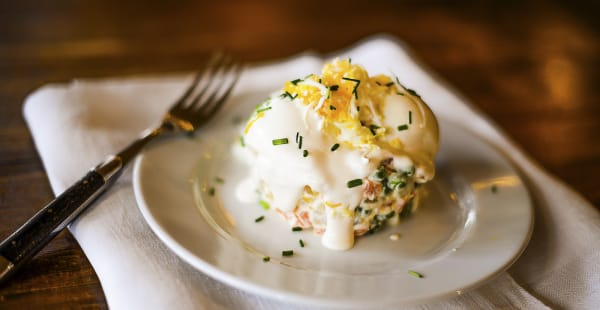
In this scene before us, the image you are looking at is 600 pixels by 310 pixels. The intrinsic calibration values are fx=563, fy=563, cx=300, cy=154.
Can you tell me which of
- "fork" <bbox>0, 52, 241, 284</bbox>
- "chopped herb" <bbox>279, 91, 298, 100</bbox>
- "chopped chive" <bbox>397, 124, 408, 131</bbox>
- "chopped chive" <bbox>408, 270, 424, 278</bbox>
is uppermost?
"chopped herb" <bbox>279, 91, 298, 100</bbox>

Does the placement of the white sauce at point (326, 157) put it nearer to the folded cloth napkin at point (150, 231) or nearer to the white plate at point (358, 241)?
the white plate at point (358, 241)

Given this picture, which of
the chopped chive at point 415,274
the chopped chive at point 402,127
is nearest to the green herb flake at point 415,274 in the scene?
the chopped chive at point 415,274

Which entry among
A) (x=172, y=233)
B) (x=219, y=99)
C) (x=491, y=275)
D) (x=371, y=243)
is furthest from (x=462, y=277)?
(x=219, y=99)

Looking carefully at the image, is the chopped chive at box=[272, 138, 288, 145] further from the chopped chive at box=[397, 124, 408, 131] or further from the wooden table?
the wooden table

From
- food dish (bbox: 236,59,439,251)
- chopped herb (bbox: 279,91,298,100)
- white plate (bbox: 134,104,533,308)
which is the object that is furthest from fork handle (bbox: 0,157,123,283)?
chopped herb (bbox: 279,91,298,100)

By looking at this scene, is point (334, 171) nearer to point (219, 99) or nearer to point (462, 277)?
point (462, 277)

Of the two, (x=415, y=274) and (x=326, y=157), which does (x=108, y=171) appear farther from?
(x=415, y=274)
